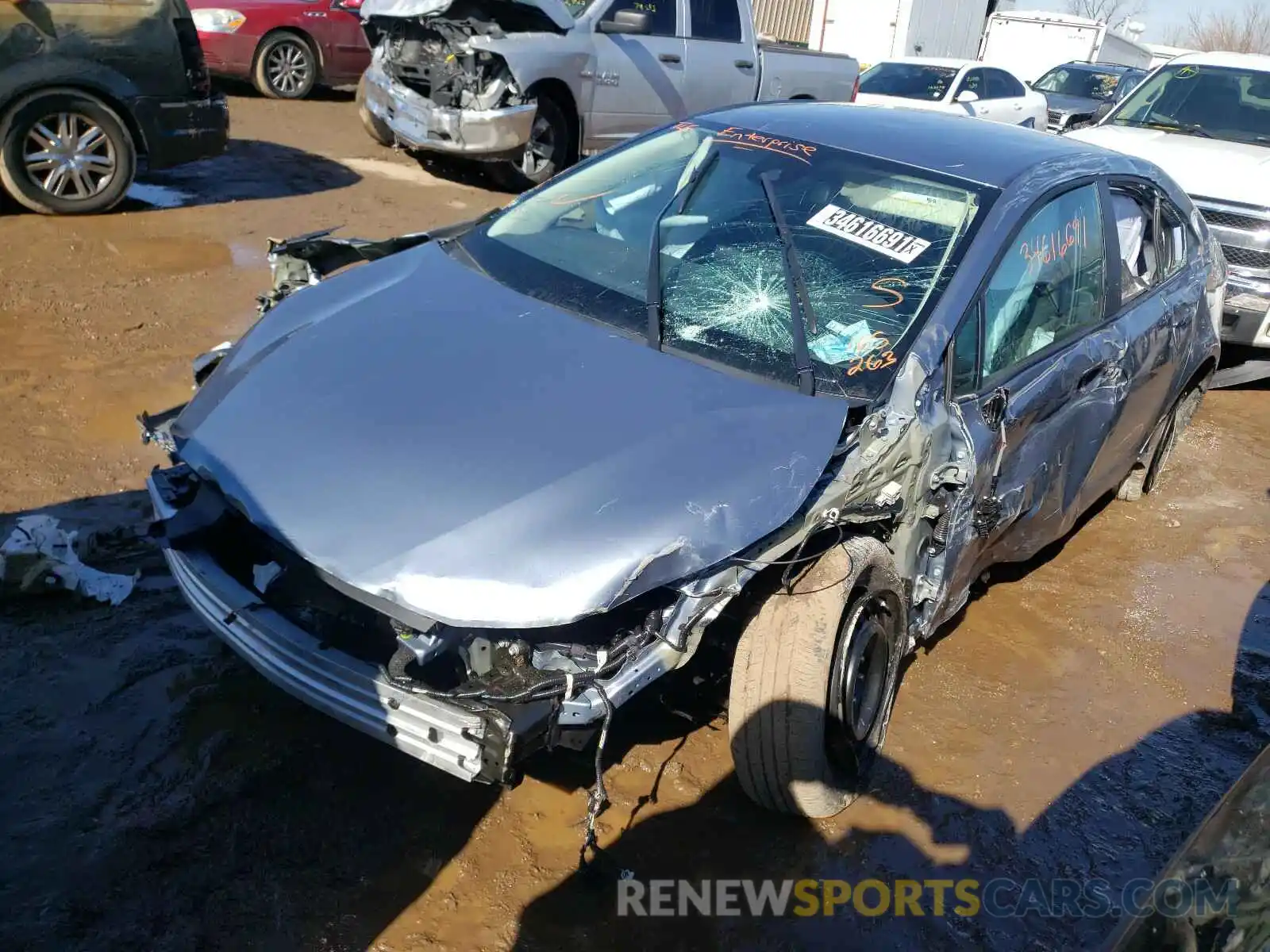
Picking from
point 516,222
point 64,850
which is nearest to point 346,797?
point 64,850

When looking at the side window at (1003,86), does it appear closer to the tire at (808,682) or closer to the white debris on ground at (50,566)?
the tire at (808,682)

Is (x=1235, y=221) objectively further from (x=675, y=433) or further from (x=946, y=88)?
(x=946, y=88)

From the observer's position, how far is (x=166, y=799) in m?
2.71

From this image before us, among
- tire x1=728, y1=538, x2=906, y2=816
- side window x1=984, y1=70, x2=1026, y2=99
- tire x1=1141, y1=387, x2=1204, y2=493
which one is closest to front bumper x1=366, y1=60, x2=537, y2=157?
tire x1=1141, y1=387, x2=1204, y2=493

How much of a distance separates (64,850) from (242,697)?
651mm

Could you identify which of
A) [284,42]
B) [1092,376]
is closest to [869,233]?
[1092,376]

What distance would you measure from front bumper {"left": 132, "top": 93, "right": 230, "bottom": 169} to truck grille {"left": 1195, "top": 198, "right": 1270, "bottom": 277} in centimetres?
687

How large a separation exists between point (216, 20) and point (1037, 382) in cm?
1039

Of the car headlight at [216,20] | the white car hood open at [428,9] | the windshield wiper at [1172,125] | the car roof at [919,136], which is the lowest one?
the windshield wiper at [1172,125]

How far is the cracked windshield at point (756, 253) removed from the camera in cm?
310

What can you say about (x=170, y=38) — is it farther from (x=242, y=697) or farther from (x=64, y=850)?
(x=64, y=850)

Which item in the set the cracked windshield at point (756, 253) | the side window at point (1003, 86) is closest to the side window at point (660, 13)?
the side window at point (1003, 86)

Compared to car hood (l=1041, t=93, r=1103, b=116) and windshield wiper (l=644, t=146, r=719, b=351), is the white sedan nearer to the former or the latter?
car hood (l=1041, t=93, r=1103, b=116)

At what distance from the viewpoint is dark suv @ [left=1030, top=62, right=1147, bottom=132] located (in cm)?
1650
